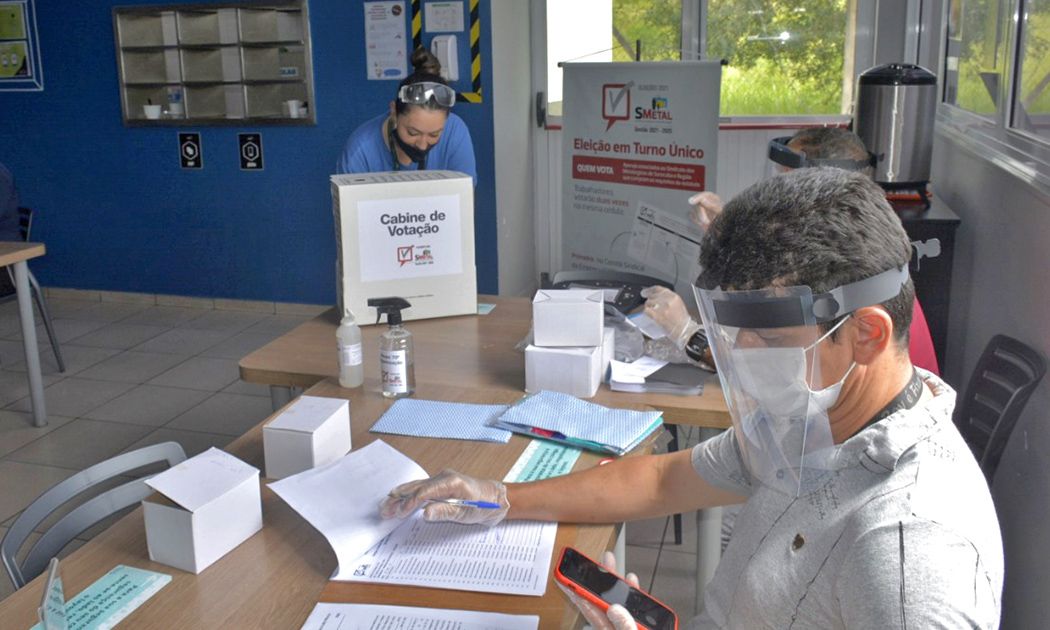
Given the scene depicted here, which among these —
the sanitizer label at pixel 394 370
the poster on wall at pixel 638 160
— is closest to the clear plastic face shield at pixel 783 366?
the sanitizer label at pixel 394 370

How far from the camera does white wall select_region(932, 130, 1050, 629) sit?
181 cm

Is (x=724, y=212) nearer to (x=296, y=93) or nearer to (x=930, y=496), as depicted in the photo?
(x=930, y=496)

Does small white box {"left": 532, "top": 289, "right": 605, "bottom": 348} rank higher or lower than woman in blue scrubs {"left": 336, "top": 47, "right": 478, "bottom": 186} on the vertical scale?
lower

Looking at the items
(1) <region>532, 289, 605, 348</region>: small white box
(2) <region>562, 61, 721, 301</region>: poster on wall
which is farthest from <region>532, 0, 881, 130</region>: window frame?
(1) <region>532, 289, 605, 348</region>: small white box

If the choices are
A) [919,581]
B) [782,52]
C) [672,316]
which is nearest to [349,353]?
[672,316]

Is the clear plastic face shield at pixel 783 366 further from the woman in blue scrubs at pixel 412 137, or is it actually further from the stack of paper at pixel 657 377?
the woman in blue scrubs at pixel 412 137

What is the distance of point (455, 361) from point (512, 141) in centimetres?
317

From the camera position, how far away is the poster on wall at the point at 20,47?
5652 millimetres

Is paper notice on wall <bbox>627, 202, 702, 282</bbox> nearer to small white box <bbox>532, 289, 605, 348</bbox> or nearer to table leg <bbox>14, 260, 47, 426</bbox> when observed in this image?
small white box <bbox>532, 289, 605, 348</bbox>

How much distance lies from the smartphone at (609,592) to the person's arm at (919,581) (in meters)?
0.25

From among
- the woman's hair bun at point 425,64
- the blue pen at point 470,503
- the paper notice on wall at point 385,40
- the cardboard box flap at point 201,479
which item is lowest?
the blue pen at point 470,503

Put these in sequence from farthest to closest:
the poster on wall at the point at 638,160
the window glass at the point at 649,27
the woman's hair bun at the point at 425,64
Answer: the window glass at the point at 649,27
the poster on wall at the point at 638,160
the woman's hair bun at the point at 425,64

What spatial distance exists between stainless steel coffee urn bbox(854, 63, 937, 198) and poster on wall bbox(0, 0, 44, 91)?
4.93 m

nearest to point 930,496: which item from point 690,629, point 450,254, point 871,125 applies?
point 690,629
